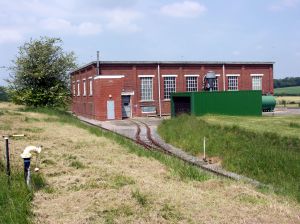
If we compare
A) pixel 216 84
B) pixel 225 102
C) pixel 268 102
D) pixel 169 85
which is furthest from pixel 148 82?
pixel 268 102

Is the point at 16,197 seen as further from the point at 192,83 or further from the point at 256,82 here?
the point at 256,82

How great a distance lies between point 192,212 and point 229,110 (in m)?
30.7

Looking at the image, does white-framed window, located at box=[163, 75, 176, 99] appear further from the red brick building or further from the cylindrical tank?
the cylindrical tank

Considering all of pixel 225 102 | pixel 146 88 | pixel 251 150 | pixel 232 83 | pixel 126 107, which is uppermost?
pixel 232 83

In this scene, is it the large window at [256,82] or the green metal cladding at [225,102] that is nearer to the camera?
the green metal cladding at [225,102]

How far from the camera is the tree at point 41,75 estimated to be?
49.6 metres

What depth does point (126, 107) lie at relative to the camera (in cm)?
4781

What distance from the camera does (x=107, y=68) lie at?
46.4 meters

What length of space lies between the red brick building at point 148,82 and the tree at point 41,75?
292 cm

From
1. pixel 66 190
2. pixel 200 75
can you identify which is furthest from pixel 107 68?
pixel 66 190

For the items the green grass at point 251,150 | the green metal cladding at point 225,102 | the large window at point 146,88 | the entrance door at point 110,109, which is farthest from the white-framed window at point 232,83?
the green grass at point 251,150

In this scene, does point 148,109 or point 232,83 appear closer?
point 148,109

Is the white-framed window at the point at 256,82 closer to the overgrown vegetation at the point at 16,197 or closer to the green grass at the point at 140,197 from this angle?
the overgrown vegetation at the point at 16,197

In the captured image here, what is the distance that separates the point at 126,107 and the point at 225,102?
13.8m
